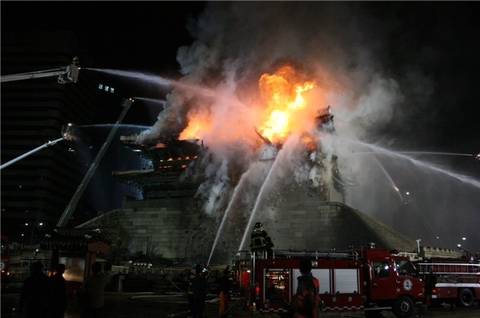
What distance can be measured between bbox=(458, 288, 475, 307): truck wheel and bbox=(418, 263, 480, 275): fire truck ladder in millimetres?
805

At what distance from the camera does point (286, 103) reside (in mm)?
45500

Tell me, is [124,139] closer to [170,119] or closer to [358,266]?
[170,119]

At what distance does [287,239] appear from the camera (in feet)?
134

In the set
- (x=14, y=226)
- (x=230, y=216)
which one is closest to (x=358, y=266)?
(x=230, y=216)

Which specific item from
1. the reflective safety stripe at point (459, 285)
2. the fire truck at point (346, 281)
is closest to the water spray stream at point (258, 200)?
the reflective safety stripe at point (459, 285)

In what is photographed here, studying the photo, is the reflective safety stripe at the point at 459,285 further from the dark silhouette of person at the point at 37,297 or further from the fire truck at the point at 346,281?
the dark silhouette of person at the point at 37,297

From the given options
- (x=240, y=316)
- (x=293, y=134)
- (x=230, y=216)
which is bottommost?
(x=240, y=316)

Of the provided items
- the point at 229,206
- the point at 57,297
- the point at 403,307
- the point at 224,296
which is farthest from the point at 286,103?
the point at 57,297

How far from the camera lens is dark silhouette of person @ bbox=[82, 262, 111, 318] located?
8.77 m

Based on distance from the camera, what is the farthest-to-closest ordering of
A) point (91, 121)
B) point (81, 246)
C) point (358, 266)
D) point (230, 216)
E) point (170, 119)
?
point (91, 121) → point (170, 119) → point (230, 216) → point (81, 246) → point (358, 266)

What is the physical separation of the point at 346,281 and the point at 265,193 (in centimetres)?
2844

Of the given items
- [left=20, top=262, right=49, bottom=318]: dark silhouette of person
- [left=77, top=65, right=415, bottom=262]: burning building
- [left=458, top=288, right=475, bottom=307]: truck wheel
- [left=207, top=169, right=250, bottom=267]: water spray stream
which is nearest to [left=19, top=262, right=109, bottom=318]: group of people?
[left=20, top=262, right=49, bottom=318]: dark silhouette of person

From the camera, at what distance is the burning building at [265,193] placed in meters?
40.6

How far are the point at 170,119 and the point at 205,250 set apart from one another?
23.0m
